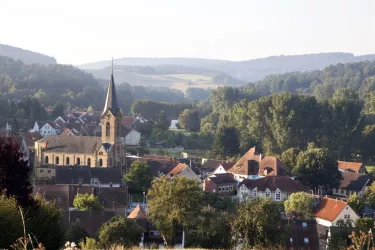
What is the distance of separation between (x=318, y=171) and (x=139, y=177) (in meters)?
14.0

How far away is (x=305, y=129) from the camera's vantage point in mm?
63469

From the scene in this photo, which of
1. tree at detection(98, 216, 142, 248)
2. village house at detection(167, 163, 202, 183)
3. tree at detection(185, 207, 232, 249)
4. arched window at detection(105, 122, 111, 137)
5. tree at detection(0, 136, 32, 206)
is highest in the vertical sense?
tree at detection(0, 136, 32, 206)

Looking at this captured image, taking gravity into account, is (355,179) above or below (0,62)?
below

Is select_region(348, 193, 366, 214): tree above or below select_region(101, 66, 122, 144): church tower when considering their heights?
below

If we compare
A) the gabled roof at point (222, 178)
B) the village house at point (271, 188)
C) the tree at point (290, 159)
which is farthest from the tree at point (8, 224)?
the tree at point (290, 159)

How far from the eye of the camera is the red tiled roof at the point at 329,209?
34531 millimetres

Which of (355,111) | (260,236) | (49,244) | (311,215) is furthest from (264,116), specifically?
(49,244)

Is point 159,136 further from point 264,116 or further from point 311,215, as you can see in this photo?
point 311,215

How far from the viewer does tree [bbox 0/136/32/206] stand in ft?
51.6

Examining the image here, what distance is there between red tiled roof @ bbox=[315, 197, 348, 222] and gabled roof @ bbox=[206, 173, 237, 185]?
34.5 feet

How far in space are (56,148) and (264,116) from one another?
23.7 m

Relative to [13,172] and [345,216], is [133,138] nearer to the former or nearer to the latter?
[345,216]

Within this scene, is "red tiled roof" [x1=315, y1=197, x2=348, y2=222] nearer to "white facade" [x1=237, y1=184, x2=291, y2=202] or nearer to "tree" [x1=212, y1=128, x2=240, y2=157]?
"white facade" [x1=237, y1=184, x2=291, y2=202]

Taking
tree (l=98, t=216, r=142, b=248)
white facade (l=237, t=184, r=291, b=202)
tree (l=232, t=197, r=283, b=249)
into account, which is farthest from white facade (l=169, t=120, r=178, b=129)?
tree (l=232, t=197, r=283, b=249)
